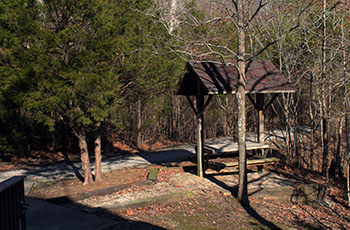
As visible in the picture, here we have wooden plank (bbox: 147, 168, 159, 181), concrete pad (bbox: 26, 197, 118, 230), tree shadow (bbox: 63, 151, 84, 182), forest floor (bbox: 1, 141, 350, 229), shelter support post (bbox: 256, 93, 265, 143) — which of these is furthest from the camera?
shelter support post (bbox: 256, 93, 265, 143)

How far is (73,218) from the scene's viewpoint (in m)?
6.76

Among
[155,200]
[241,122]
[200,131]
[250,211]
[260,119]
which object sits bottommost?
[250,211]

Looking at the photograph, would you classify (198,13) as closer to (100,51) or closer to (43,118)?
(100,51)

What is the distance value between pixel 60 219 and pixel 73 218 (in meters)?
0.24

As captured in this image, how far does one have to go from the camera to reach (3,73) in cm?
773

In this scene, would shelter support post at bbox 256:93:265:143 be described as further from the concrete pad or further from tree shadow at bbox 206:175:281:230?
the concrete pad

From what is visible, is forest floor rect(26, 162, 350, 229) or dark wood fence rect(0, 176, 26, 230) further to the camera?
forest floor rect(26, 162, 350, 229)

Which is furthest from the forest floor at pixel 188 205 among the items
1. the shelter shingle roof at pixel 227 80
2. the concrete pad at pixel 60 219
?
the shelter shingle roof at pixel 227 80

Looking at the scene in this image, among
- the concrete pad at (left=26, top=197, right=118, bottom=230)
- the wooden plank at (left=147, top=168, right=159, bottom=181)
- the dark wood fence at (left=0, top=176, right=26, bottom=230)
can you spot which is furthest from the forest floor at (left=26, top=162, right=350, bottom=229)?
the dark wood fence at (left=0, top=176, right=26, bottom=230)

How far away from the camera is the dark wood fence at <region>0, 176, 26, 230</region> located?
423 centimetres

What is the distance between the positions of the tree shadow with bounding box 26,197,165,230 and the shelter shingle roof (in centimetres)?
377

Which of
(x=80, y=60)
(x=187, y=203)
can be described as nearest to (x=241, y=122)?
(x=187, y=203)

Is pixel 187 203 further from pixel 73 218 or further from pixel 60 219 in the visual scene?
pixel 60 219

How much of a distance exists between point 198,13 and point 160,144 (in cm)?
673
